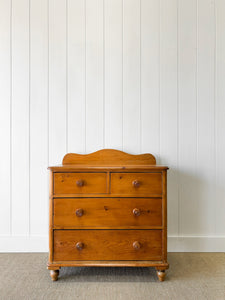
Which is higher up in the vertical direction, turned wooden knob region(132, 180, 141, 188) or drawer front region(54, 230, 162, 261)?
turned wooden knob region(132, 180, 141, 188)

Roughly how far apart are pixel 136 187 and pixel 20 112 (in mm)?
1300

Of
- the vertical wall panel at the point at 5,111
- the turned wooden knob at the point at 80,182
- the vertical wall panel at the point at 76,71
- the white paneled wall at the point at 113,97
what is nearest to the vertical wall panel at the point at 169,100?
the white paneled wall at the point at 113,97

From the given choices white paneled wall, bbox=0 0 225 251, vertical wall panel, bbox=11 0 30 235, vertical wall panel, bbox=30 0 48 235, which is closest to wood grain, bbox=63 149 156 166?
white paneled wall, bbox=0 0 225 251

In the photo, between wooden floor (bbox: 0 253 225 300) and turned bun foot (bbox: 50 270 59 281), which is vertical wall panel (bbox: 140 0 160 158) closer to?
wooden floor (bbox: 0 253 225 300)

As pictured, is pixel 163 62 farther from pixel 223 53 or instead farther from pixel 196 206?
pixel 196 206

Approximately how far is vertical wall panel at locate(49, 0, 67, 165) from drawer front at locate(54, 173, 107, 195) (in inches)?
23.3

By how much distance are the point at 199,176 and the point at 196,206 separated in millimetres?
272

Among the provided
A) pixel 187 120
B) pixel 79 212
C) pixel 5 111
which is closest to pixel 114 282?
pixel 79 212

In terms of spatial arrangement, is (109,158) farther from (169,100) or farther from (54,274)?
(54,274)

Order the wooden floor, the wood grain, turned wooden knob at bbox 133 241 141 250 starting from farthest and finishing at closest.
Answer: the wood grain
turned wooden knob at bbox 133 241 141 250
the wooden floor

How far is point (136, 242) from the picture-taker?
1889 mm

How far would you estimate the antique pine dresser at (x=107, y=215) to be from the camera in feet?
6.23

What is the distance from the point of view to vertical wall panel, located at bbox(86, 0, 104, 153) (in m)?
2.47

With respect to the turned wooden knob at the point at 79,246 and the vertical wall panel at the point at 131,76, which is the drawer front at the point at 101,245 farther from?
the vertical wall panel at the point at 131,76
